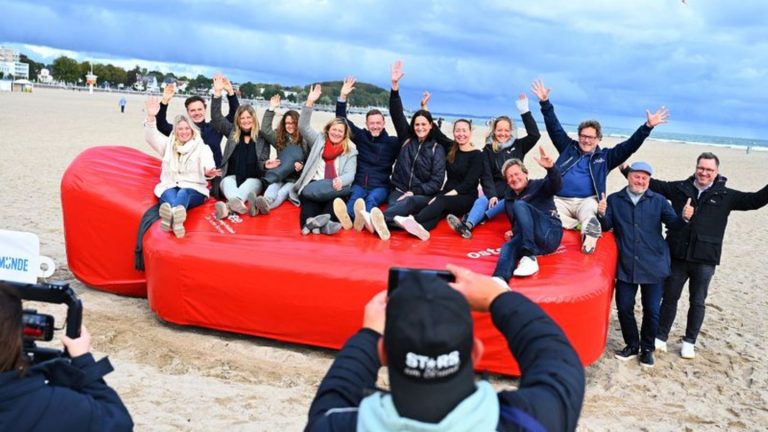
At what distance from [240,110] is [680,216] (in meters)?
4.37

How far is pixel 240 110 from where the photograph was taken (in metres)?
6.82

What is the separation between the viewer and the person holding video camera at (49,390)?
6.02 feet

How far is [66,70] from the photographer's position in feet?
344

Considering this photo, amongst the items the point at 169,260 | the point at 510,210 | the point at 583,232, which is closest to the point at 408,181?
the point at 510,210

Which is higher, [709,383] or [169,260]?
[169,260]

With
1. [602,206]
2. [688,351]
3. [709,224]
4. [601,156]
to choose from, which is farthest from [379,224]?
[688,351]

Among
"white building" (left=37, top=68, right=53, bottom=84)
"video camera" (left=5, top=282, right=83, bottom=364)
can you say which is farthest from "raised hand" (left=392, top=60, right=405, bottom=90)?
"white building" (left=37, top=68, right=53, bottom=84)

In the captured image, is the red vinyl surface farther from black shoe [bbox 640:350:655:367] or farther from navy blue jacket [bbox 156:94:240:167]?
navy blue jacket [bbox 156:94:240:167]

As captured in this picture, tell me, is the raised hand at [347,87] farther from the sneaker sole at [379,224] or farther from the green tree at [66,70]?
the green tree at [66,70]

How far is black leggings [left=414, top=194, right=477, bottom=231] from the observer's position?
602 cm

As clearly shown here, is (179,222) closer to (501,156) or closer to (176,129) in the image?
(176,129)

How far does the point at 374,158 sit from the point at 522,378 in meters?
5.16

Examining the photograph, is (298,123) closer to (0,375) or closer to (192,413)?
(192,413)

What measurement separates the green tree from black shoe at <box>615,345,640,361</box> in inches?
4526
